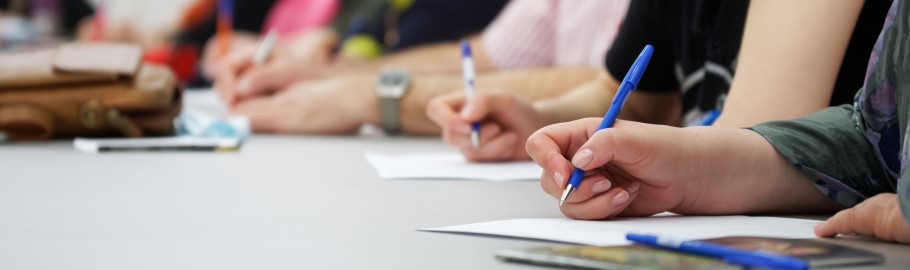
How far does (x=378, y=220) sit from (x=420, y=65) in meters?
1.86

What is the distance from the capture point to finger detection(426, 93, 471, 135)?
142 cm

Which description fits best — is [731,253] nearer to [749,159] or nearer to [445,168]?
[749,159]

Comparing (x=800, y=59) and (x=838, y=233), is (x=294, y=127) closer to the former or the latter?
(x=800, y=59)

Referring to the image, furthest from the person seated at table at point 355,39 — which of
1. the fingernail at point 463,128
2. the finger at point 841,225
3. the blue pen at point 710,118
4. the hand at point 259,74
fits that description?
the finger at point 841,225

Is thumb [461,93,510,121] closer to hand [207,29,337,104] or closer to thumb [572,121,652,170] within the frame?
thumb [572,121,652,170]

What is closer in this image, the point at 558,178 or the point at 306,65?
the point at 558,178

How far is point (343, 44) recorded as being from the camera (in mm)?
3578

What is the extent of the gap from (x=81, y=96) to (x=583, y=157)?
107 cm

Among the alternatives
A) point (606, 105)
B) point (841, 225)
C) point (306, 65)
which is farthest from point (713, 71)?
point (306, 65)

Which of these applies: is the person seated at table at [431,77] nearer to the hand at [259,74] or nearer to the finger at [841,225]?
the hand at [259,74]

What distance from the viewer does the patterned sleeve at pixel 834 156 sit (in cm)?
88

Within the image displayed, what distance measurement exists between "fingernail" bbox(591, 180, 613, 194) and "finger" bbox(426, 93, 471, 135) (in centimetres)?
57

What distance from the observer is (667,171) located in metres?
0.84

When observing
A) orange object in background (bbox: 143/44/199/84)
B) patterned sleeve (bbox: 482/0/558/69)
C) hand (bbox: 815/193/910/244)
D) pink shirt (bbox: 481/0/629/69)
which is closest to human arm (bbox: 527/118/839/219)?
hand (bbox: 815/193/910/244)
